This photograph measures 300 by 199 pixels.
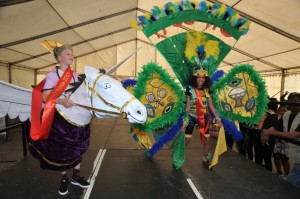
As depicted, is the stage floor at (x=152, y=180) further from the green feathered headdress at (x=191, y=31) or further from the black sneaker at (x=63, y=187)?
the green feathered headdress at (x=191, y=31)

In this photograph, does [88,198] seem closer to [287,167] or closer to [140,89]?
[140,89]

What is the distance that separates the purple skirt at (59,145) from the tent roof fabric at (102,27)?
11.6ft

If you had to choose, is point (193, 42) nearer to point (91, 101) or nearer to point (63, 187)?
point (91, 101)

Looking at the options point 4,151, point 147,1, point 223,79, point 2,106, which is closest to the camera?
point 2,106

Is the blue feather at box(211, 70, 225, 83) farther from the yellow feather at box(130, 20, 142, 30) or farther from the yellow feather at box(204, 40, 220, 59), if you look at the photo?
the yellow feather at box(130, 20, 142, 30)

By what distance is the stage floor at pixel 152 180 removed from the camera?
2.56m

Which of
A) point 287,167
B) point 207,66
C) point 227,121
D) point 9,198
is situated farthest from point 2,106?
point 287,167

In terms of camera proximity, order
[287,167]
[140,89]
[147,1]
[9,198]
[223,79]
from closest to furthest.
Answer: [9,198], [140,89], [223,79], [287,167], [147,1]

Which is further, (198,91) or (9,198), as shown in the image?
(198,91)

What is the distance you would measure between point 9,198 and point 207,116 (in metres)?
2.51

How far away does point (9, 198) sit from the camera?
2410 millimetres

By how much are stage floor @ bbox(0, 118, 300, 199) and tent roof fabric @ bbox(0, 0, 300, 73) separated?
11.3 feet

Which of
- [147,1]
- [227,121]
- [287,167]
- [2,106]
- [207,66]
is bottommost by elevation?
[287,167]

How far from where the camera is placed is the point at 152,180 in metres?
2.95
